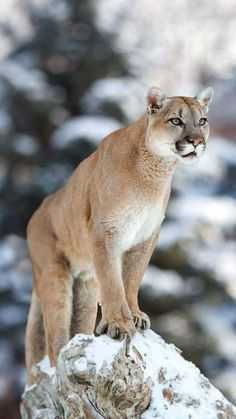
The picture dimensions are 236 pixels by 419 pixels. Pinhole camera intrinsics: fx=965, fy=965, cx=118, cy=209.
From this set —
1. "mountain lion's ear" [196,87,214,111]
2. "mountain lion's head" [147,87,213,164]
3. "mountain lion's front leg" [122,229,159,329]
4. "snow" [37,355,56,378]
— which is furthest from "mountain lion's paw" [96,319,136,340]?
"mountain lion's ear" [196,87,214,111]

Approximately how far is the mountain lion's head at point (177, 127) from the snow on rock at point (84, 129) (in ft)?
28.6

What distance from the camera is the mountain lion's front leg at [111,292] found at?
6.38m

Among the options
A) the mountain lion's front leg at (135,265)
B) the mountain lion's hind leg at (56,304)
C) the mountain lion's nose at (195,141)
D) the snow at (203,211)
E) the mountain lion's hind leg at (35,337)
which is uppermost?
the snow at (203,211)

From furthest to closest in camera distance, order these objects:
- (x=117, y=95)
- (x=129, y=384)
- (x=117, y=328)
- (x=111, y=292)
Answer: (x=117, y=95), (x=111, y=292), (x=117, y=328), (x=129, y=384)

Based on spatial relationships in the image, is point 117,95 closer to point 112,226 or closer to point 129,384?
point 112,226

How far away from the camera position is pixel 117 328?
634cm

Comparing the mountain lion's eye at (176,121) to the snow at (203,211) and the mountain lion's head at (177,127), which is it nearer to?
the mountain lion's head at (177,127)

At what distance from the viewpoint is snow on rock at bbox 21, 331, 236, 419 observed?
597cm

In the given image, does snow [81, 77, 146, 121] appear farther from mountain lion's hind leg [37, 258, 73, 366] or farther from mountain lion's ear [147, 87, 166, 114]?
mountain lion's ear [147, 87, 166, 114]

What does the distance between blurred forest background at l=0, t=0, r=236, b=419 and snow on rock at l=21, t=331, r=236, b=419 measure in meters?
8.55

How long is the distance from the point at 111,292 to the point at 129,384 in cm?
84

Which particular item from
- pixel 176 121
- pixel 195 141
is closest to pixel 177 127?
pixel 176 121

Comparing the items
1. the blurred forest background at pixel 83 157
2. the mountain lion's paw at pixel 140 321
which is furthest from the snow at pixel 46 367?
the blurred forest background at pixel 83 157

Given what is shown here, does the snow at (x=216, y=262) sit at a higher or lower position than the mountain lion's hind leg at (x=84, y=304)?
higher
